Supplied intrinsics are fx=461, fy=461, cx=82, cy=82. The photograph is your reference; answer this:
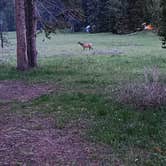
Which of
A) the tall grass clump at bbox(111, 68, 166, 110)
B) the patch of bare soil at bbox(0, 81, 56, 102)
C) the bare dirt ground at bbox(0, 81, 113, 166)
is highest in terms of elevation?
the tall grass clump at bbox(111, 68, 166, 110)

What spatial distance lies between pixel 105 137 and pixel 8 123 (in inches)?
89.1

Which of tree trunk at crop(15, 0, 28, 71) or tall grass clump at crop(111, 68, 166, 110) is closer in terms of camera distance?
tall grass clump at crop(111, 68, 166, 110)

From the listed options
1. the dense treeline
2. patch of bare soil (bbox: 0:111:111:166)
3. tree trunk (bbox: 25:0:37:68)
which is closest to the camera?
patch of bare soil (bbox: 0:111:111:166)

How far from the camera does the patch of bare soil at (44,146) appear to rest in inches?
247

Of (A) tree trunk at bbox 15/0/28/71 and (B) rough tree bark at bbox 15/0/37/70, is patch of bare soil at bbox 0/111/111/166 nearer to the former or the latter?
(A) tree trunk at bbox 15/0/28/71

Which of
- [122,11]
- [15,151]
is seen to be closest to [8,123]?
[15,151]

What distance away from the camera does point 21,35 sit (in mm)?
17750

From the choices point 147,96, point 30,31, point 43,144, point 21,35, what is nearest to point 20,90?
point 21,35

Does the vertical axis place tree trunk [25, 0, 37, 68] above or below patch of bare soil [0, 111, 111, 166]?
above

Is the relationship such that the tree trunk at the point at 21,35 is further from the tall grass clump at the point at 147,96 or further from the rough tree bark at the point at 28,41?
the tall grass clump at the point at 147,96

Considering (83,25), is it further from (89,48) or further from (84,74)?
(84,74)

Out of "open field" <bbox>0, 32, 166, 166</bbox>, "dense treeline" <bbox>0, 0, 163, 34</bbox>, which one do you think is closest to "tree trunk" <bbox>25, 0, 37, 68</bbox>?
"open field" <bbox>0, 32, 166, 166</bbox>

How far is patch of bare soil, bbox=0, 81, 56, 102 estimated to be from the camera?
12.1 meters

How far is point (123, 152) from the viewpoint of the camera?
6621mm
